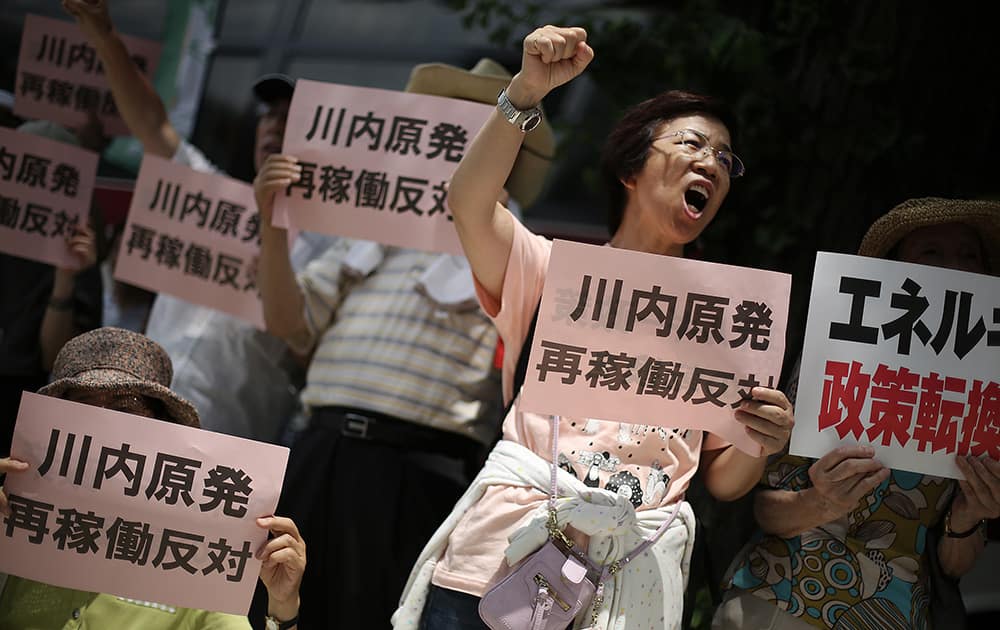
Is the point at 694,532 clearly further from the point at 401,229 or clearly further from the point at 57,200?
the point at 57,200

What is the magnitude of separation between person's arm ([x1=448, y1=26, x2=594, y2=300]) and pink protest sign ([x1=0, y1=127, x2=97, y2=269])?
5.67 ft

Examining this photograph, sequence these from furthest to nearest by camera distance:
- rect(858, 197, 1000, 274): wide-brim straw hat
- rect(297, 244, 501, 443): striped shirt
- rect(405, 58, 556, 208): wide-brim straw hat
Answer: rect(405, 58, 556, 208): wide-brim straw hat
rect(297, 244, 501, 443): striped shirt
rect(858, 197, 1000, 274): wide-brim straw hat

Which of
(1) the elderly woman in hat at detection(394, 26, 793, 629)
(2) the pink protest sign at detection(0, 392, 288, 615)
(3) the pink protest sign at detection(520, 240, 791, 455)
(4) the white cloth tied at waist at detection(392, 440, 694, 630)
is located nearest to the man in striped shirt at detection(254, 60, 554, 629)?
(1) the elderly woman in hat at detection(394, 26, 793, 629)

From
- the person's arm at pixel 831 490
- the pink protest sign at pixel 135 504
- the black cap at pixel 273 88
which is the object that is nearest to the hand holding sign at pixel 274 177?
the black cap at pixel 273 88

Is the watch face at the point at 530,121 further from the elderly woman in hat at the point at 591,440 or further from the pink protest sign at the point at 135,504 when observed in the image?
the pink protest sign at the point at 135,504

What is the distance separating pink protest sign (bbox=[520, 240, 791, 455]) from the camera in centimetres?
235

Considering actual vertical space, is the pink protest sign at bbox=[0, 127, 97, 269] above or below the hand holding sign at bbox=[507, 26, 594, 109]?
below

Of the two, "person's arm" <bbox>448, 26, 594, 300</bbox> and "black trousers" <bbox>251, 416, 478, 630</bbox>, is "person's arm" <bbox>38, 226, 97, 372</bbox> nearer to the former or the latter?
"black trousers" <bbox>251, 416, 478, 630</bbox>

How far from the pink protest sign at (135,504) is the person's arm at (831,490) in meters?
1.21

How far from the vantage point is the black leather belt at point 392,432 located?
10.8ft

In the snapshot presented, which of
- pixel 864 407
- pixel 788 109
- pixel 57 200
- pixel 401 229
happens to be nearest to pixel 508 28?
pixel 788 109

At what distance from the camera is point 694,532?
2574mm

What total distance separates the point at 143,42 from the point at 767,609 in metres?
3.02

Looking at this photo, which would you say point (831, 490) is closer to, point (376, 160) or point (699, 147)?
point (699, 147)
